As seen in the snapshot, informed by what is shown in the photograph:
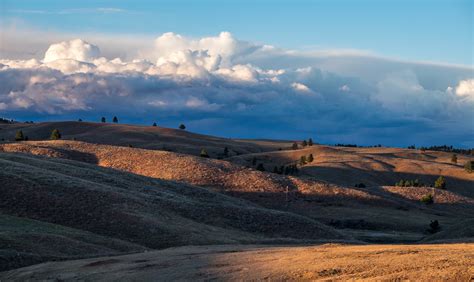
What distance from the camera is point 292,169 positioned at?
119875 millimetres

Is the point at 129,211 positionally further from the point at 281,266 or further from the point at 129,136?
the point at 129,136

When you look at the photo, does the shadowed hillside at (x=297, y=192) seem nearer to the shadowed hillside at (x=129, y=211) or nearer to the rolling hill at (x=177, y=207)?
the rolling hill at (x=177, y=207)

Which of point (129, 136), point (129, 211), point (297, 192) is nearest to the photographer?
point (129, 211)

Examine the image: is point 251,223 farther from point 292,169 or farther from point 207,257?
point 292,169

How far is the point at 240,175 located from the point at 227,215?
1248 inches

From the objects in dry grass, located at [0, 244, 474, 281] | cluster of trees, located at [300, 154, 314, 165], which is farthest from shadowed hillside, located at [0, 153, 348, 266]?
cluster of trees, located at [300, 154, 314, 165]

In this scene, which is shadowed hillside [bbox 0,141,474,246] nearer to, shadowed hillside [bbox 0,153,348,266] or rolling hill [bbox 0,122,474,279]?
rolling hill [bbox 0,122,474,279]

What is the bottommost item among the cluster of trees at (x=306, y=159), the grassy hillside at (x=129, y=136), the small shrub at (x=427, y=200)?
the small shrub at (x=427, y=200)

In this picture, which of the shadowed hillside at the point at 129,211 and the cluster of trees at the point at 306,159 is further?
the cluster of trees at the point at 306,159

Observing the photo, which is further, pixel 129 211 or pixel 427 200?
pixel 427 200

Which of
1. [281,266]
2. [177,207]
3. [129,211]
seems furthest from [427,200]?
[281,266]

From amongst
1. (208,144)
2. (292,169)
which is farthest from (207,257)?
(208,144)

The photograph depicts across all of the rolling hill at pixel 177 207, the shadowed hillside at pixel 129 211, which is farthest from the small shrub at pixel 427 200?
the shadowed hillside at pixel 129 211

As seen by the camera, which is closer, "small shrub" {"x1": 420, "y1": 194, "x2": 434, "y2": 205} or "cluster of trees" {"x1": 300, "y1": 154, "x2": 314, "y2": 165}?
"small shrub" {"x1": 420, "y1": 194, "x2": 434, "y2": 205}
